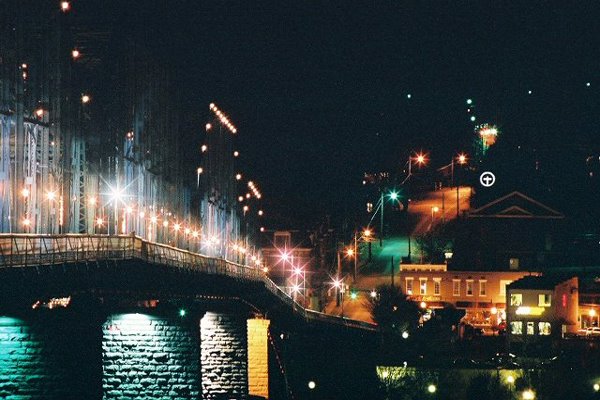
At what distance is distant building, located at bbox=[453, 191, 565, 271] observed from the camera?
404 ft

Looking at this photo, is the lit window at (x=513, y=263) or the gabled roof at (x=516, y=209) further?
the gabled roof at (x=516, y=209)

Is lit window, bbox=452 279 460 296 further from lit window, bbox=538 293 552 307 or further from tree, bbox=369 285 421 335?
lit window, bbox=538 293 552 307

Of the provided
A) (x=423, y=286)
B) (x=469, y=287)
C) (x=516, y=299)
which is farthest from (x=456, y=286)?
(x=516, y=299)

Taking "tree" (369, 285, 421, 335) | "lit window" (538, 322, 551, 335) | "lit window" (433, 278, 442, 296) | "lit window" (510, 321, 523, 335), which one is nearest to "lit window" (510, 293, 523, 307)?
"lit window" (510, 321, 523, 335)

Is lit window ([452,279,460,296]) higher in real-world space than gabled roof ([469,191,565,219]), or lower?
lower

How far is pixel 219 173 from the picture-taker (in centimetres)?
8844

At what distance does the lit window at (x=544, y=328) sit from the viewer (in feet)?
302

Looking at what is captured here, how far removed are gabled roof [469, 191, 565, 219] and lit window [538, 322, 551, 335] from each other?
4404cm

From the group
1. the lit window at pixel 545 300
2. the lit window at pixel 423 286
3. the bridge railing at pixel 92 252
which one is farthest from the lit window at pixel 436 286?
the bridge railing at pixel 92 252

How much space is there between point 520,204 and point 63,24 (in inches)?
3900

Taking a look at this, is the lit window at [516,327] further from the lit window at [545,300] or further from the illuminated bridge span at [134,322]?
the illuminated bridge span at [134,322]

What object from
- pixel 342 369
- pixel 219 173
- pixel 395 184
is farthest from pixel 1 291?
pixel 395 184

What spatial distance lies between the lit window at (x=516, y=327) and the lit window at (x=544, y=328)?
1.45 meters

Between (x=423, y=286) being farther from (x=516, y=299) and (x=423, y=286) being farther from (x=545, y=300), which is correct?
(x=545, y=300)
